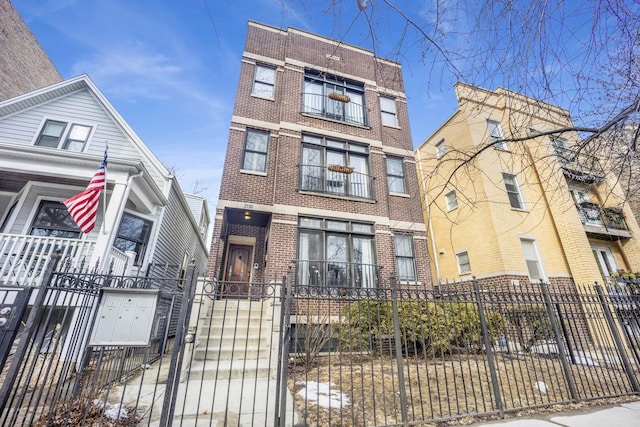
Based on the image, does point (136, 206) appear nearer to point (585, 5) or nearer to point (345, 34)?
point (345, 34)

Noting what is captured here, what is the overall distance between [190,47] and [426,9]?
94.5 inches

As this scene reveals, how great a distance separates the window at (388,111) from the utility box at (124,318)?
11.5m

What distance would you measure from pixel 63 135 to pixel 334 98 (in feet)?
31.5

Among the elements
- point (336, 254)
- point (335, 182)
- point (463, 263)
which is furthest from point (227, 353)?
point (463, 263)

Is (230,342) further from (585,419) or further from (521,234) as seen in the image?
(521,234)

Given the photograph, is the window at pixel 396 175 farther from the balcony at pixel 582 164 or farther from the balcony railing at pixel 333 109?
the balcony at pixel 582 164

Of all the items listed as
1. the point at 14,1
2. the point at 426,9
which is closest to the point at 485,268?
the point at 426,9

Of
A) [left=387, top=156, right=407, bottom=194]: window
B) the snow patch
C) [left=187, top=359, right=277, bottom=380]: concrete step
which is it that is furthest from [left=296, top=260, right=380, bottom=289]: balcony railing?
the snow patch

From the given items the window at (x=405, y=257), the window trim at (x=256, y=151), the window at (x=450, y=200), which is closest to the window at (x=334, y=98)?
the window trim at (x=256, y=151)

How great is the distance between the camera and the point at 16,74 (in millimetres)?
12508

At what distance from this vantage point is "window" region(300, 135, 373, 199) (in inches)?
386

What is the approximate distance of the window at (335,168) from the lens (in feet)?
32.2

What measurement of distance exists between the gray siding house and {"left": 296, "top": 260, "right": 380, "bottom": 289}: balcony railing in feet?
12.2

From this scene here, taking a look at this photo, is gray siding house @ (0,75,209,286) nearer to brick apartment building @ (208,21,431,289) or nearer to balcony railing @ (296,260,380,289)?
brick apartment building @ (208,21,431,289)
